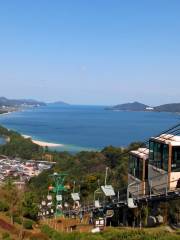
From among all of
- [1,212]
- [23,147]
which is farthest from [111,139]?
[1,212]

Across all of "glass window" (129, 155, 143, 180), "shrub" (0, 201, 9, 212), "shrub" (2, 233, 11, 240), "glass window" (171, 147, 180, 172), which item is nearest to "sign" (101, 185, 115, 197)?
"glass window" (129, 155, 143, 180)

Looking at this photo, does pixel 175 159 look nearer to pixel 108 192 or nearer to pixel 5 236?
pixel 108 192

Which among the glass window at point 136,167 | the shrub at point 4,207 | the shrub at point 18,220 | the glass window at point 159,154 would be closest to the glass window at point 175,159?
the glass window at point 159,154

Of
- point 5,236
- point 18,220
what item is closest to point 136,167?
point 18,220

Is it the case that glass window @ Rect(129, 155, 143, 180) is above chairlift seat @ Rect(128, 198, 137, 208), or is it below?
above

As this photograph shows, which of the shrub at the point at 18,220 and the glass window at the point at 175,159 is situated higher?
the glass window at the point at 175,159

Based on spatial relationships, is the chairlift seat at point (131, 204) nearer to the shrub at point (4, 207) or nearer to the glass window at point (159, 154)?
the glass window at point (159, 154)

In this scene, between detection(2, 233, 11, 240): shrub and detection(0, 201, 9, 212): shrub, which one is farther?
detection(0, 201, 9, 212): shrub

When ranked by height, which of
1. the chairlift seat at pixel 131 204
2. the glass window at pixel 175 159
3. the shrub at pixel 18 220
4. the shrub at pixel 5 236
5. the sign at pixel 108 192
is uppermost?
the glass window at pixel 175 159

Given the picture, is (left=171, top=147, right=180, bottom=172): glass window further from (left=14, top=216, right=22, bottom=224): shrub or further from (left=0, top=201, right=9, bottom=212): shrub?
(left=0, top=201, right=9, bottom=212): shrub

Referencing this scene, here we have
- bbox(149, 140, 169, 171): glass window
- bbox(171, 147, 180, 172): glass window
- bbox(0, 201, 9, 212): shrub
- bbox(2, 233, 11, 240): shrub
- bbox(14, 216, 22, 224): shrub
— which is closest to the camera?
bbox(2, 233, 11, 240): shrub

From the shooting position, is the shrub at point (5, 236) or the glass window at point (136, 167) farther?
the glass window at point (136, 167)

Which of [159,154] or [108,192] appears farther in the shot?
[108,192]
